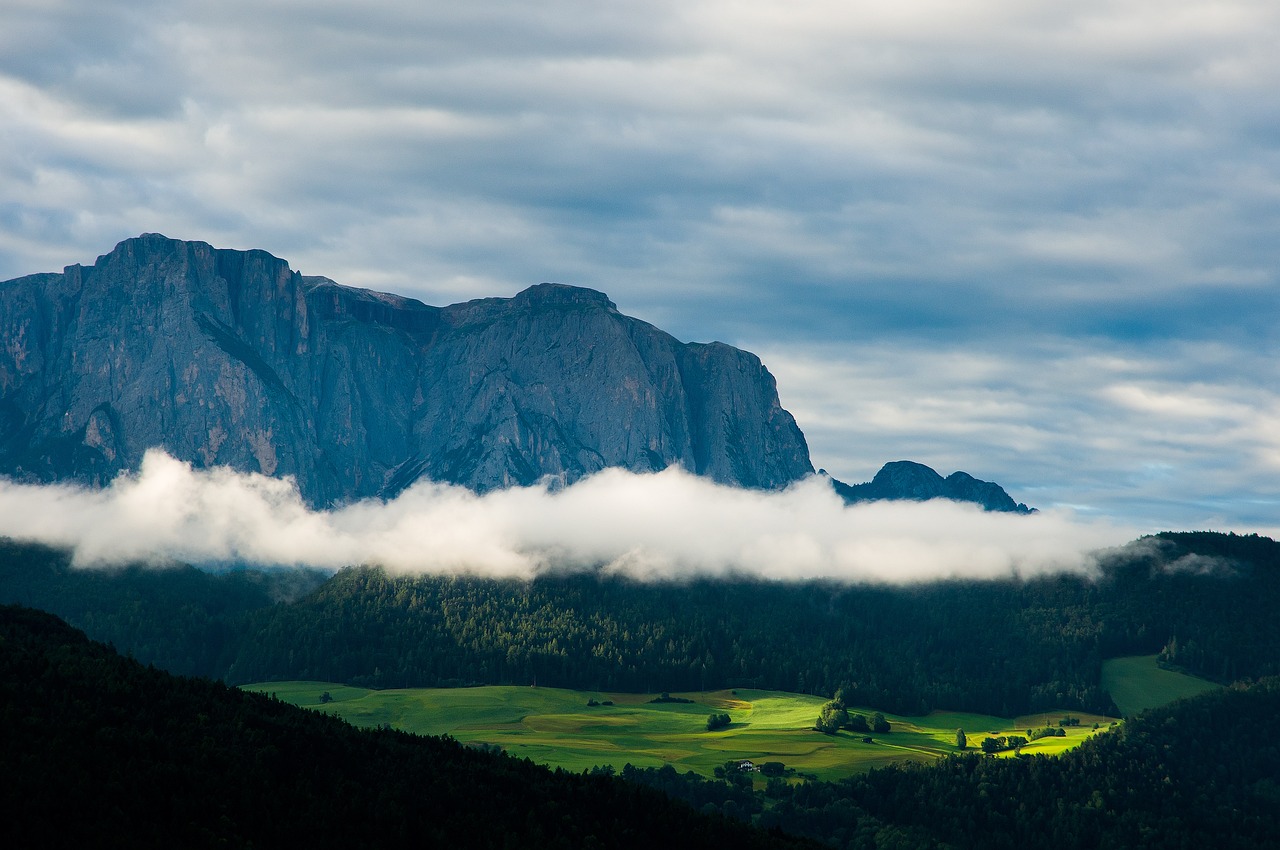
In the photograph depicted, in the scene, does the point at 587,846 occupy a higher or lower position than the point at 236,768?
lower

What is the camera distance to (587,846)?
7835 inches

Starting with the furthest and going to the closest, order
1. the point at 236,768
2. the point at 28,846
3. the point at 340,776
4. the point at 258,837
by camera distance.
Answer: the point at 340,776 → the point at 236,768 → the point at 258,837 → the point at 28,846

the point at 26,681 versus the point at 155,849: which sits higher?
the point at 26,681

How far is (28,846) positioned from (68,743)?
78.6 ft

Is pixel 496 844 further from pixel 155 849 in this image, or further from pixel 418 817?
pixel 155 849

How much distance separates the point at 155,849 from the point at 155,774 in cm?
1779

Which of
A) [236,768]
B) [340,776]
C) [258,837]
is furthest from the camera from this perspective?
[340,776]

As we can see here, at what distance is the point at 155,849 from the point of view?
160 m

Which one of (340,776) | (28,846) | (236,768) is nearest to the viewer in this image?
(28,846)

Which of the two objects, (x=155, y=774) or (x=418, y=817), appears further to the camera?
(x=418, y=817)

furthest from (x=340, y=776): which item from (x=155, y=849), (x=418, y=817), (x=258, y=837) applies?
(x=155, y=849)

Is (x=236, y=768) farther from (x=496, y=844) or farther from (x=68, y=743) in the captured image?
(x=496, y=844)

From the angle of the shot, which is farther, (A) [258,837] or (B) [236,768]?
(B) [236,768]

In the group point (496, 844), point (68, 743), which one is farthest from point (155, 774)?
point (496, 844)
